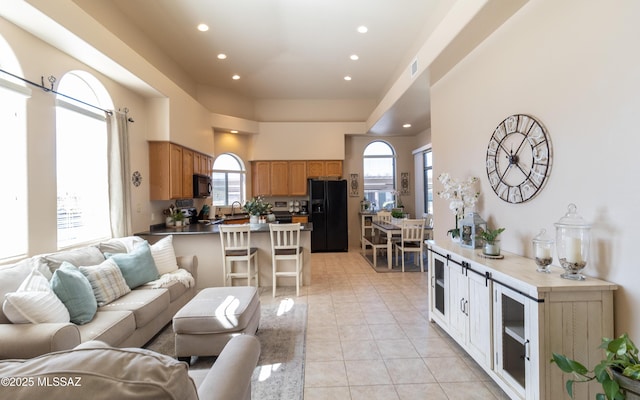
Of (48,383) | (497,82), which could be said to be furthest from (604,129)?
(48,383)

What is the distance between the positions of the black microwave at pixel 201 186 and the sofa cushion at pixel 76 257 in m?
2.58

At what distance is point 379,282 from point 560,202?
2946 mm

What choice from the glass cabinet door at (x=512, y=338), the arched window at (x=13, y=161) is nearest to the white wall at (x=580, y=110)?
the glass cabinet door at (x=512, y=338)

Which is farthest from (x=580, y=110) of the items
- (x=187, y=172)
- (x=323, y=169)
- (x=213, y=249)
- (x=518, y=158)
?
(x=323, y=169)

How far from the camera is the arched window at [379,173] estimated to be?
7.73 metres

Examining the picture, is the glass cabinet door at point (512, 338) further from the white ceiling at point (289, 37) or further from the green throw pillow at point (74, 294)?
the green throw pillow at point (74, 294)

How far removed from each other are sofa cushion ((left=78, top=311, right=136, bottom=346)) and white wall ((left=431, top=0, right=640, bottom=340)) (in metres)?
3.29

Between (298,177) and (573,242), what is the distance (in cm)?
590

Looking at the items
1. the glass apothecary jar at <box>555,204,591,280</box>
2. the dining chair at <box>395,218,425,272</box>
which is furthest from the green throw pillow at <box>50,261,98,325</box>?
the dining chair at <box>395,218,425,272</box>

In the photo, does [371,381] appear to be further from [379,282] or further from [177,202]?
[177,202]

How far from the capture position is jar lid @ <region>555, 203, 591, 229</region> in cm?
182

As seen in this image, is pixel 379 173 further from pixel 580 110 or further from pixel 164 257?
pixel 580 110

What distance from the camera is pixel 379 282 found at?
4594 mm

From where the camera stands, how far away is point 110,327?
6.97 ft
